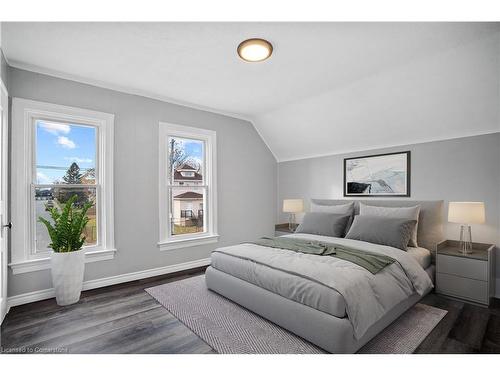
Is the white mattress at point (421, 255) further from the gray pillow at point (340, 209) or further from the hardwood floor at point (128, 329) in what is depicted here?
the gray pillow at point (340, 209)

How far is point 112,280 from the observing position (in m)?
3.38

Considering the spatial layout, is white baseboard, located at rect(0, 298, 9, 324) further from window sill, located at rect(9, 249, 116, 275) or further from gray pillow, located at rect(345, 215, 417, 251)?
gray pillow, located at rect(345, 215, 417, 251)

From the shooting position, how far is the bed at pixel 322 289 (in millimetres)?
1878

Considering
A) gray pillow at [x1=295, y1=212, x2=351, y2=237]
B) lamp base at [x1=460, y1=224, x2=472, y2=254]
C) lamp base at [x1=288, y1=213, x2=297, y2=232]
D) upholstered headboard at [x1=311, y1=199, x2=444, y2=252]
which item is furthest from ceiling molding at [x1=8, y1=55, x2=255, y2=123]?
lamp base at [x1=460, y1=224, x2=472, y2=254]

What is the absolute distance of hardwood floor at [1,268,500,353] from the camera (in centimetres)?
201

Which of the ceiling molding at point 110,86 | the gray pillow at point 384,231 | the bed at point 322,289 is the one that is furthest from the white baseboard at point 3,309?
the gray pillow at point 384,231

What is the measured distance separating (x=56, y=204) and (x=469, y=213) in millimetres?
4610

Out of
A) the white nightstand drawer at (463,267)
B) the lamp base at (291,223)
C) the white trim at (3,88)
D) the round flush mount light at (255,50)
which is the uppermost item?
the round flush mount light at (255,50)

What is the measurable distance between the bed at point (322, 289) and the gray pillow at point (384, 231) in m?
0.13

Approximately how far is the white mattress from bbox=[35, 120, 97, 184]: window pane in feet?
12.9

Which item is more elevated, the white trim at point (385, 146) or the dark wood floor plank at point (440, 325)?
the white trim at point (385, 146)

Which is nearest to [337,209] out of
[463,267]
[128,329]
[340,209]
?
[340,209]
